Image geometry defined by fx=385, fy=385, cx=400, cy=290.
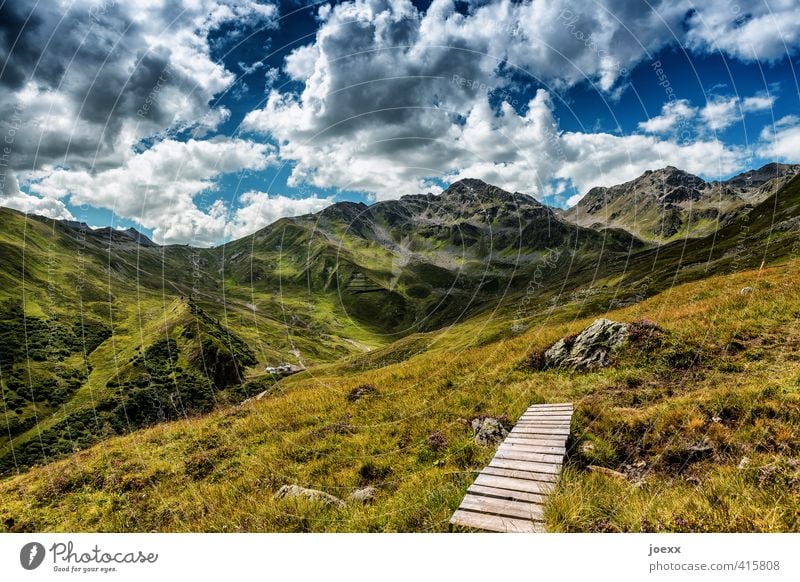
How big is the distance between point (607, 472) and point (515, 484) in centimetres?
261

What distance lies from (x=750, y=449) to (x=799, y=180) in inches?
8657

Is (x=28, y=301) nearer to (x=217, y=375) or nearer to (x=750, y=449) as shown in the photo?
(x=217, y=375)

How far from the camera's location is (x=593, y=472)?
8.22 m

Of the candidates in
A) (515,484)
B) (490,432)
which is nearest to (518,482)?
(515,484)

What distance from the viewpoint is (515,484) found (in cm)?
734

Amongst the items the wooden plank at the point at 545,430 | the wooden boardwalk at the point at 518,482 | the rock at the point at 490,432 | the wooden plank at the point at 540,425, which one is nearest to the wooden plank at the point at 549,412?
the wooden boardwalk at the point at 518,482

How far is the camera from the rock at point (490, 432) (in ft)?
34.8

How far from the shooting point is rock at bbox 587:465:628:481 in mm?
8133

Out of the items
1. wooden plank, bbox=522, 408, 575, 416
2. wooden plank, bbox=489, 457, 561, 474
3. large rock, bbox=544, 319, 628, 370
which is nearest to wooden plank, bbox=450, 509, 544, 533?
wooden plank, bbox=489, 457, 561, 474

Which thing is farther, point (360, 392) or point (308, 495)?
point (360, 392)

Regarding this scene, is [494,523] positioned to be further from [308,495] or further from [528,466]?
[308,495]

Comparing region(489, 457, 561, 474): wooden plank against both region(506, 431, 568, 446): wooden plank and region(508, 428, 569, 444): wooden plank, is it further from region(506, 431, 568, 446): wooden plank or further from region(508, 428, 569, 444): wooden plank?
region(508, 428, 569, 444): wooden plank

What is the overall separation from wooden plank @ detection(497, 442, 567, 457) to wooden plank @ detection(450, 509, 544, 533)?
244 centimetres
